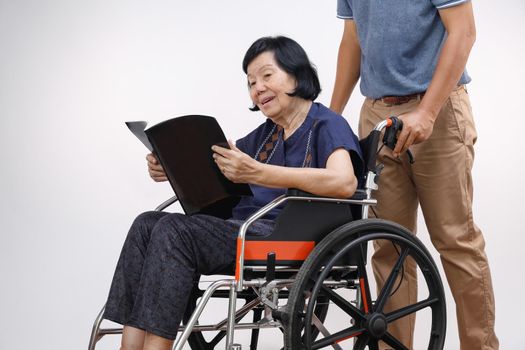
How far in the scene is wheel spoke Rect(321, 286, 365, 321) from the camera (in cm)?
208

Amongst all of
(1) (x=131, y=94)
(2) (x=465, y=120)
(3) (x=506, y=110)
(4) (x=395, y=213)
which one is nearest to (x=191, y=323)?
(4) (x=395, y=213)

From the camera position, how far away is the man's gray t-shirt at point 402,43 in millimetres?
2438

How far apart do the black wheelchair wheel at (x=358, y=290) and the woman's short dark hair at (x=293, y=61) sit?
1.59 feet

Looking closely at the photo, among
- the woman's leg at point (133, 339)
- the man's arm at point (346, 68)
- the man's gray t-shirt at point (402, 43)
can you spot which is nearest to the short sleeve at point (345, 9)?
the man's arm at point (346, 68)

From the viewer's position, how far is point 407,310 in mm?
2230

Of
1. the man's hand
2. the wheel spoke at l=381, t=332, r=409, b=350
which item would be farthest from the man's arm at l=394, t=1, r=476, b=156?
the wheel spoke at l=381, t=332, r=409, b=350

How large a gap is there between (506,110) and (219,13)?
1.48 m

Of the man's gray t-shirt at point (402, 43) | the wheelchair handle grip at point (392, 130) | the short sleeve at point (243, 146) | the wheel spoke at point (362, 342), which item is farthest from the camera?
the short sleeve at point (243, 146)

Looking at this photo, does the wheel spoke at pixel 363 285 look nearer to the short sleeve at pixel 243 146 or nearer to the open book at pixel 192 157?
the open book at pixel 192 157

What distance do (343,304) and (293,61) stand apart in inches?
29.6

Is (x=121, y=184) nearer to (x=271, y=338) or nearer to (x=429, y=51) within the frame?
(x=271, y=338)

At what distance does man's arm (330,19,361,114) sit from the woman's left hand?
768mm

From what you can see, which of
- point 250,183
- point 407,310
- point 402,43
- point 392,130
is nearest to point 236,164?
point 250,183

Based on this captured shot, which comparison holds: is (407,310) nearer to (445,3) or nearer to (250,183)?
(250,183)
